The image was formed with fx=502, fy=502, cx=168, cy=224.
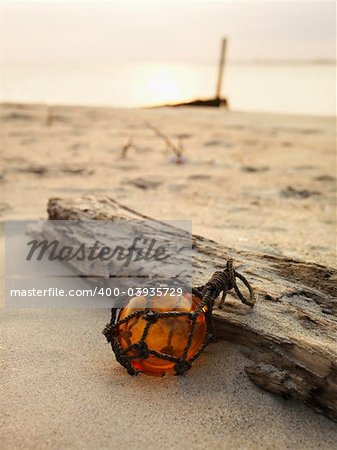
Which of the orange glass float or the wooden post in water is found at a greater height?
the wooden post in water

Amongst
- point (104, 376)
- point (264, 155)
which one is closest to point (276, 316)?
point (104, 376)

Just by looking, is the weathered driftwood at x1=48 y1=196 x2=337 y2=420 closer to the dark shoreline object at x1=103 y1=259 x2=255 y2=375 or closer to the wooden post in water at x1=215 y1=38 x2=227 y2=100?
the dark shoreline object at x1=103 y1=259 x2=255 y2=375

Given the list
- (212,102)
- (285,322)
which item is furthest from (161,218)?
(212,102)

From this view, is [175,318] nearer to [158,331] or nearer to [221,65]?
[158,331]

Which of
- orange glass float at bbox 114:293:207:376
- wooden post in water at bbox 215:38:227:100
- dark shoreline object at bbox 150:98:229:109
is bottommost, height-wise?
orange glass float at bbox 114:293:207:376

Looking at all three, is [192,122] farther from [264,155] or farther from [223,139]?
[264,155]

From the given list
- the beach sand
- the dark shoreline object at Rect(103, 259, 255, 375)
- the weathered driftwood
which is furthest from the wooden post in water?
the dark shoreline object at Rect(103, 259, 255, 375)

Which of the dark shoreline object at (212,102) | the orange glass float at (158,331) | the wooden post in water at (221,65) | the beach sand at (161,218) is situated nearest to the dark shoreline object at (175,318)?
the orange glass float at (158,331)
